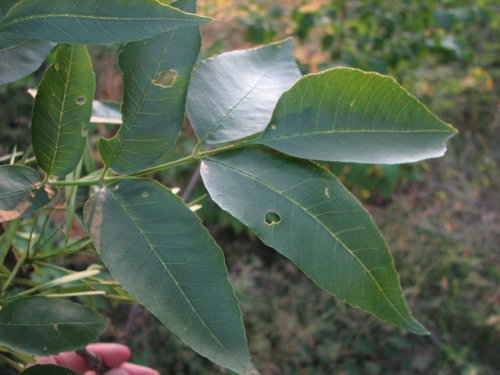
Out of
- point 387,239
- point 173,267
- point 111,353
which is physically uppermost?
point 173,267

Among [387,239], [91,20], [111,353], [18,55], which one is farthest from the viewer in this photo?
[387,239]

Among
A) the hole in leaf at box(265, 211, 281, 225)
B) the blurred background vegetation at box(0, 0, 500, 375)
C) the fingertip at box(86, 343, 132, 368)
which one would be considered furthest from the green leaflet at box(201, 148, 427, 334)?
the blurred background vegetation at box(0, 0, 500, 375)

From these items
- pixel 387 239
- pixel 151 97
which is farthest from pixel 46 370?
pixel 387 239

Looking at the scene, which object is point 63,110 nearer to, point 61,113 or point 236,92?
point 61,113

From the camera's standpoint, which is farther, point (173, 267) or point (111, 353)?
point (111, 353)

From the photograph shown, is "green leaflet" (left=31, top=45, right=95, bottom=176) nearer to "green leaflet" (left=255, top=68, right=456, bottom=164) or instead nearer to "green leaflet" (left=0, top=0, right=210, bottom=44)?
"green leaflet" (left=0, top=0, right=210, bottom=44)

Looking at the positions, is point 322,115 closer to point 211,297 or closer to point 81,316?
point 211,297

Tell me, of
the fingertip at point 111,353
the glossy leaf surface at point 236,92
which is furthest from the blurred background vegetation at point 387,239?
the glossy leaf surface at point 236,92
